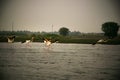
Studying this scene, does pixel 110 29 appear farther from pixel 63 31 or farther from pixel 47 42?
pixel 47 42

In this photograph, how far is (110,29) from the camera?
452 cm

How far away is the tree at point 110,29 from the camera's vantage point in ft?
14.1

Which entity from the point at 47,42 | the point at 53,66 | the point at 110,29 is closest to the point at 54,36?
the point at 47,42

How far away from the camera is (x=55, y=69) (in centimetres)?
354

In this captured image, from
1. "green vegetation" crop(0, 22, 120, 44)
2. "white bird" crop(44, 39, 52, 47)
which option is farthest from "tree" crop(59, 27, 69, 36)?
"white bird" crop(44, 39, 52, 47)

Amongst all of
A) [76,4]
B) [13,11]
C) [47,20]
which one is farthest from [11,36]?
[76,4]

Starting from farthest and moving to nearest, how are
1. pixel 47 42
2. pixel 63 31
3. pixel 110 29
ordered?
pixel 47 42 → pixel 110 29 → pixel 63 31

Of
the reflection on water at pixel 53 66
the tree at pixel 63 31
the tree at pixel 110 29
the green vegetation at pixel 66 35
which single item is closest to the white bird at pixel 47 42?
the green vegetation at pixel 66 35

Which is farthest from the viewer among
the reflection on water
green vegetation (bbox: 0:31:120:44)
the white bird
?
the white bird

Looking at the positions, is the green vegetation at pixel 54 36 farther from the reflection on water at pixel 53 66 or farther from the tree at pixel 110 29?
the reflection on water at pixel 53 66

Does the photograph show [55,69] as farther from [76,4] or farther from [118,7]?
[118,7]

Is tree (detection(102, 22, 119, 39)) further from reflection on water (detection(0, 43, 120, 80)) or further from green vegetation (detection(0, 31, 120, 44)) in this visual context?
reflection on water (detection(0, 43, 120, 80))

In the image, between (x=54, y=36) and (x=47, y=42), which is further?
(x=47, y=42)

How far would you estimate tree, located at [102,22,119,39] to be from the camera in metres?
4.31
